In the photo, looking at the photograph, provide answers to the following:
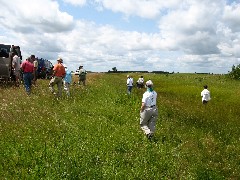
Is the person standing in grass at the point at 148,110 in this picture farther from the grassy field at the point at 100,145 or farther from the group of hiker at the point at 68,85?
the grassy field at the point at 100,145

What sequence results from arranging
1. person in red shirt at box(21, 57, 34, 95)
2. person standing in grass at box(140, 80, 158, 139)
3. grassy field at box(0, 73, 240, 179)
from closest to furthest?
grassy field at box(0, 73, 240, 179) < person standing in grass at box(140, 80, 158, 139) < person in red shirt at box(21, 57, 34, 95)

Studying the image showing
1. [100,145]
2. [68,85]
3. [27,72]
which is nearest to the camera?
[100,145]

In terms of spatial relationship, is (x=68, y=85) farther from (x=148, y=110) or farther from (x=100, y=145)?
(x=100, y=145)

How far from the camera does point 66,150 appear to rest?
9039 millimetres

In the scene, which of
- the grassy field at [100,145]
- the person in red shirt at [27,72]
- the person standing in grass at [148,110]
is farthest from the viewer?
the person in red shirt at [27,72]

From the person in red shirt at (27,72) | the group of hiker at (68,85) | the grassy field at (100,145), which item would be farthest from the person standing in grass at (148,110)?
the person in red shirt at (27,72)

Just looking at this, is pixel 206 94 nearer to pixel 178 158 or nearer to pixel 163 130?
pixel 163 130

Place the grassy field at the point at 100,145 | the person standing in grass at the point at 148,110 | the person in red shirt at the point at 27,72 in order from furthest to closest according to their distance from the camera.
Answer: the person in red shirt at the point at 27,72 < the person standing in grass at the point at 148,110 < the grassy field at the point at 100,145

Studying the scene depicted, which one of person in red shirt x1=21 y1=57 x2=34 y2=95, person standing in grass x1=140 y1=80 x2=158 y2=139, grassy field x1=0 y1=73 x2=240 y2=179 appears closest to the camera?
grassy field x1=0 y1=73 x2=240 y2=179

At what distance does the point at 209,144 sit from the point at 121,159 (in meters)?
4.72

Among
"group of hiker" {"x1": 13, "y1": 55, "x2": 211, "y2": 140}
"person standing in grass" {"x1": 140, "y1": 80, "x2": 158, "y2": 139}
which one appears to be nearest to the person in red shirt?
"group of hiker" {"x1": 13, "y1": 55, "x2": 211, "y2": 140}

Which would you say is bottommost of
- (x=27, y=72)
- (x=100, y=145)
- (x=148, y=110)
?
(x=100, y=145)

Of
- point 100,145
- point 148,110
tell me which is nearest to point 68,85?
point 148,110

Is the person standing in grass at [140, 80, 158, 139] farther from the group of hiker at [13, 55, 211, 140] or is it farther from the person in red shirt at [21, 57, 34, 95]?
the person in red shirt at [21, 57, 34, 95]
